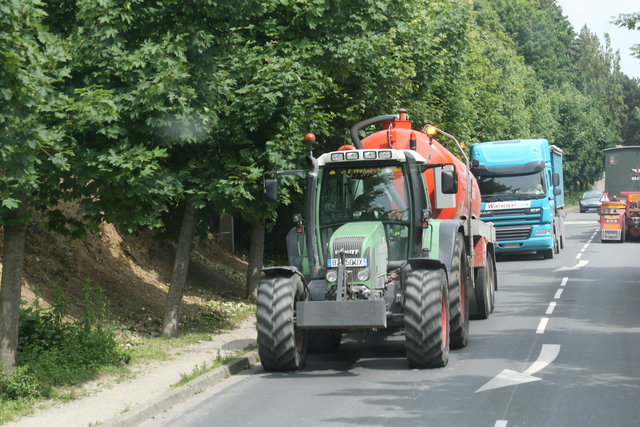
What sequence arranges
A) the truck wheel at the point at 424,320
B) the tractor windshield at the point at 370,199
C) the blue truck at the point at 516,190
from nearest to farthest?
the truck wheel at the point at 424,320, the tractor windshield at the point at 370,199, the blue truck at the point at 516,190

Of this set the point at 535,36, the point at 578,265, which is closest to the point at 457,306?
the point at 578,265

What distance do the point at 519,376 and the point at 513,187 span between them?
17.1 metres

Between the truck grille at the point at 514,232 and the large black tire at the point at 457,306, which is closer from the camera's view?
the large black tire at the point at 457,306

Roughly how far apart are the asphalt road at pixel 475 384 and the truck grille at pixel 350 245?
147 cm

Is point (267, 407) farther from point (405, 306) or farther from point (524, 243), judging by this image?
point (524, 243)

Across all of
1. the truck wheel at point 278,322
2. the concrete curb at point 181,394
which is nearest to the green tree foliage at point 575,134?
the concrete curb at point 181,394

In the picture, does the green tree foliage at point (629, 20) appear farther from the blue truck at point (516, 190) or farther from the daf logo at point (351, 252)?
the daf logo at point (351, 252)

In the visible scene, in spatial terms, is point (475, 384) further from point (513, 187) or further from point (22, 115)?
point (513, 187)

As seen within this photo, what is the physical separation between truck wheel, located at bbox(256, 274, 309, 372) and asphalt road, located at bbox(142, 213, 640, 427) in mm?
230

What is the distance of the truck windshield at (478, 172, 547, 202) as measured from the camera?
26906mm

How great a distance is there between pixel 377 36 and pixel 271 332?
24.1 feet

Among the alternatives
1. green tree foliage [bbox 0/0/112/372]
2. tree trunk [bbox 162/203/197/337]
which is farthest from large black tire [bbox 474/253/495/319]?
green tree foliage [bbox 0/0/112/372]

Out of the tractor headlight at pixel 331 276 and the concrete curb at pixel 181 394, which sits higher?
the tractor headlight at pixel 331 276

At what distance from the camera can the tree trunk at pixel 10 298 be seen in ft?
32.6
